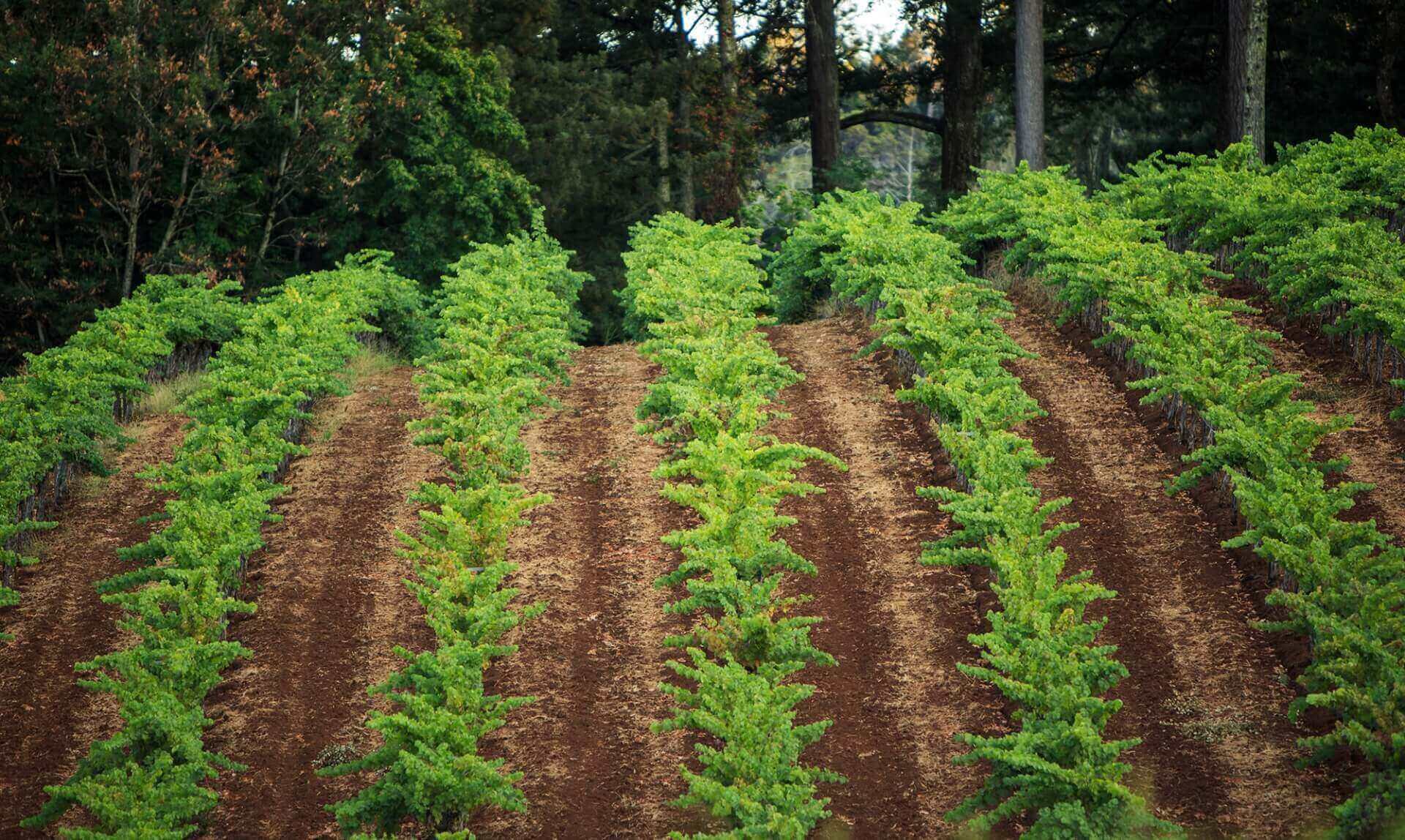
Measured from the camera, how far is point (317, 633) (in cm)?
938

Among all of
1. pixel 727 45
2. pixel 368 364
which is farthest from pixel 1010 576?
pixel 727 45

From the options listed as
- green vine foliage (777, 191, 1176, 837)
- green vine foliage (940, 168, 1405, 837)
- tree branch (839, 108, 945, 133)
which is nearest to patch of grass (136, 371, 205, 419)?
green vine foliage (777, 191, 1176, 837)

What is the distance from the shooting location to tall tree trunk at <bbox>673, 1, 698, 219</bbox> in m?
30.9

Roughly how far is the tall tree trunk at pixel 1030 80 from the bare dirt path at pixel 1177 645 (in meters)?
11.6

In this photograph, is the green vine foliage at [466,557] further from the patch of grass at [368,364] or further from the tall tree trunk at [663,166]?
the tall tree trunk at [663,166]

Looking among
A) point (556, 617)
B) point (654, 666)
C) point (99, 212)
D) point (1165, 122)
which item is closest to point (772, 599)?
point (654, 666)

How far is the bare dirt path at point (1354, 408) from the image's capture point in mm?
9352

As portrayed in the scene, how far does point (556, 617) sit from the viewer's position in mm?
9422

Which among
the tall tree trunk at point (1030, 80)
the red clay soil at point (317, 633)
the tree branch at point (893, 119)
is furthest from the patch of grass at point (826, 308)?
the tree branch at point (893, 119)

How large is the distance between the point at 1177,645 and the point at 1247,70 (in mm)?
14766

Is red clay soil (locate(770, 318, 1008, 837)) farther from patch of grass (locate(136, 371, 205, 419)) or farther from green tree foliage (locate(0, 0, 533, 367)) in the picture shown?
green tree foliage (locate(0, 0, 533, 367))

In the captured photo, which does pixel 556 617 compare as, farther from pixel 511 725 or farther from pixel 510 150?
pixel 510 150

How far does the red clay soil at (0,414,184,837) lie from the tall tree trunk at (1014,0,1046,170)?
52.7 ft

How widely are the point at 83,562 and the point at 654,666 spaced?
5.61m
